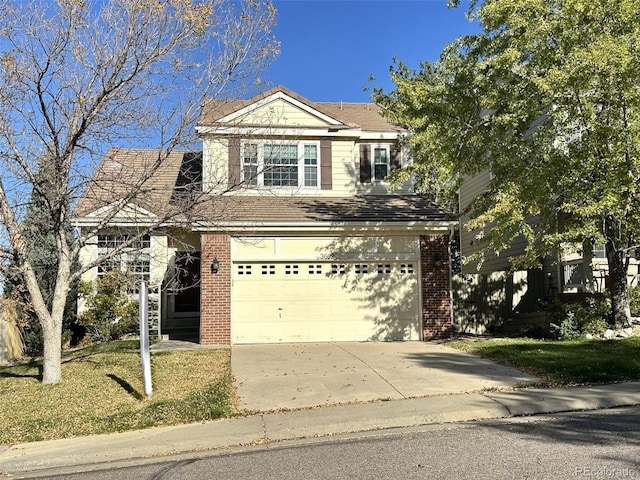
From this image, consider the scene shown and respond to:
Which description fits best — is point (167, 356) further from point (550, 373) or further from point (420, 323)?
point (550, 373)

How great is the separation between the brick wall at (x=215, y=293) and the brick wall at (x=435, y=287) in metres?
5.02

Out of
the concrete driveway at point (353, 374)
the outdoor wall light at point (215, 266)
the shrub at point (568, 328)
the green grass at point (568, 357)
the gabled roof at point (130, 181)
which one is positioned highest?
the gabled roof at point (130, 181)

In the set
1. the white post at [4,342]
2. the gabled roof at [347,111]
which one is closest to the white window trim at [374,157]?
the gabled roof at [347,111]

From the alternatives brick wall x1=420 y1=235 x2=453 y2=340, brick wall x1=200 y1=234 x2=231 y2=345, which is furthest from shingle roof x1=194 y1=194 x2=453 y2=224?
brick wall x1=200 y1=234 x2=231 y2=345

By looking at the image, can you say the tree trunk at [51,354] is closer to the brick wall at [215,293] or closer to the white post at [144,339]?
the white post at [144,339]

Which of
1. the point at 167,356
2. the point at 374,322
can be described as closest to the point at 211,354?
the point at 167,356

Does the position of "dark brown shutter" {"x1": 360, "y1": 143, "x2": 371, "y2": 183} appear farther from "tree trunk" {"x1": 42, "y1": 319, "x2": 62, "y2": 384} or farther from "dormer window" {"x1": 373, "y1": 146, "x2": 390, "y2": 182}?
"tree trunk" {"x1": 42, "y1": 319, "x2": 62, "y2": 384}

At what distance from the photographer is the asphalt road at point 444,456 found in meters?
4.87

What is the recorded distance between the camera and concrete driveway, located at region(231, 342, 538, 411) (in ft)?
26.6

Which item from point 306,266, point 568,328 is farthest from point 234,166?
point 568,328

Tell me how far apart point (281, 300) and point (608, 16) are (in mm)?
9589

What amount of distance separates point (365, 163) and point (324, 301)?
511 centimetres

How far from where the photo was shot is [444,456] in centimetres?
536

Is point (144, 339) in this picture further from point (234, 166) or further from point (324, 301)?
point (324, 301)
